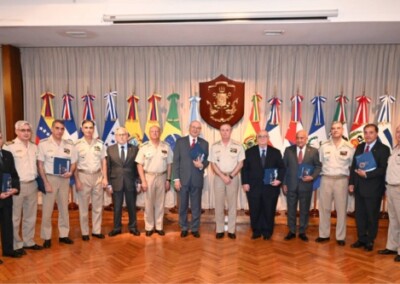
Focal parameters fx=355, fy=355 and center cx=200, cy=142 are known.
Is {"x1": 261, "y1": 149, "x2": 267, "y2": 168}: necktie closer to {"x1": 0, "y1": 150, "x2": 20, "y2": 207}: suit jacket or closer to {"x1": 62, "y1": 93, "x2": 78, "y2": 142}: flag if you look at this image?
{"x1": 0, "y1": 150, "x2": 20, "y2": 207}: suit jacket

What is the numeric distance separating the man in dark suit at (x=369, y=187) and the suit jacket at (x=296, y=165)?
0.43 metres

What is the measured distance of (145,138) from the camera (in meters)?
5.75

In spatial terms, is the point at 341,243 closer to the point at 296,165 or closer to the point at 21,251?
the point at 296,165

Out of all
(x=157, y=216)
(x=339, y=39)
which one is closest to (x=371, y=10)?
(x=339, y=39)

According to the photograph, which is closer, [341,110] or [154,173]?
[154,173]

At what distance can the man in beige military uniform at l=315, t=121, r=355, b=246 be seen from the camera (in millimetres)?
4375

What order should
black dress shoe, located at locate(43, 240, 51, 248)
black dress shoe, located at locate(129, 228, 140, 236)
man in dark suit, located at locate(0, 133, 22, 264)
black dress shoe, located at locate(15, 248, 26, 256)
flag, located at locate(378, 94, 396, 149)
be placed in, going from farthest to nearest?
1. flag, located at locate(378, 94, 396, 149)
2. black dress shoe, located at locate(129, 228, 140, 236)
3. black dress shoe, located at locate(43, 240, 51, 248)
4. black dress shoe, located at locate(15, 248, 26, 256)
5. man in dark suit, located at locate(0, 133, 22, 264)

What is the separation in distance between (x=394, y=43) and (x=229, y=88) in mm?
2628

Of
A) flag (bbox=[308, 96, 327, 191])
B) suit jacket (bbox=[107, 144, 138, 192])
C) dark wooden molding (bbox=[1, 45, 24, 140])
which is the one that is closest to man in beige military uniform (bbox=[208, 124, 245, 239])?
suit jacket (bbox=[107, 144, 138, 192])

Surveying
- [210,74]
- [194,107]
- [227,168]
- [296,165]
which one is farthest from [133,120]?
[296,165]

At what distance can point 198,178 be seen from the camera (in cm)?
467

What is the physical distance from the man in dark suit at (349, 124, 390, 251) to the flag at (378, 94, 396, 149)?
3.81ft

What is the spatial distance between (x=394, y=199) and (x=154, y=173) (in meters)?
2.87

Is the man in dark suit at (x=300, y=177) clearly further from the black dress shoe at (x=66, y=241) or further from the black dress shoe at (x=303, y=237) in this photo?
the black dress shoe at (x=66, y=241)
